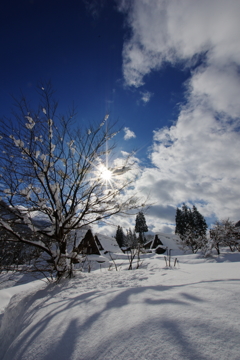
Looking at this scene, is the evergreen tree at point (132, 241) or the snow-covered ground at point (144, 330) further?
the evergreen tree at point (132, 241)

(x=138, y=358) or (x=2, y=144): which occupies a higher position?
(x=2, y=144)

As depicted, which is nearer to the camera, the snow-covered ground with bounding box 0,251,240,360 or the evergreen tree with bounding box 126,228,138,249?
the snow-covered ground with bounding box 0,251,240,360

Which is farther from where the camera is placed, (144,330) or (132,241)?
(132,241)

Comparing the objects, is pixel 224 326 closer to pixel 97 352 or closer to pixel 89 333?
pixel 97 352

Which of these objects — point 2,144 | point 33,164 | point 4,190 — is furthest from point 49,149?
point 4,190

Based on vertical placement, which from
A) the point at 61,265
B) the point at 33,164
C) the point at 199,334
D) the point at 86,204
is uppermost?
the point at 33,164

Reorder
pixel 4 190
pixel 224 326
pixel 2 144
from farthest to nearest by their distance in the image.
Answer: pixel 2 144
pixel 4 190
pixel 224 326

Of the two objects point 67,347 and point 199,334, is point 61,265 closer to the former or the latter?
point 67,347

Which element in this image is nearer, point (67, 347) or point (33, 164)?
point (67, 347)

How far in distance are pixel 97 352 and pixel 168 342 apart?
496 mm

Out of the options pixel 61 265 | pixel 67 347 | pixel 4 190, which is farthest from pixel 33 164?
pixel 67 347

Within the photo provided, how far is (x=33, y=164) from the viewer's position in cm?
477

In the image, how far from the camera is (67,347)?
1.21 metres

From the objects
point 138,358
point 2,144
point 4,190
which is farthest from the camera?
point 2,144
